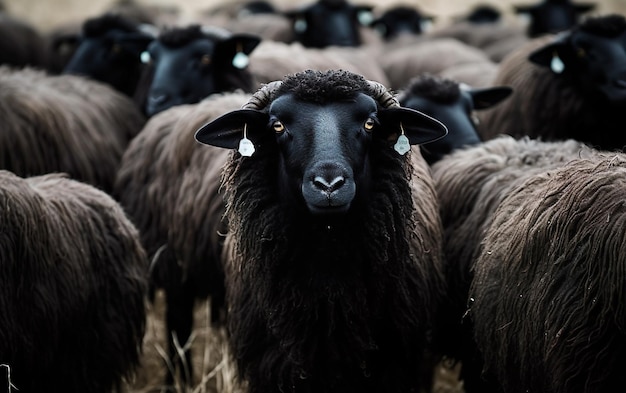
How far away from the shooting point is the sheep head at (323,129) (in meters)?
3.50

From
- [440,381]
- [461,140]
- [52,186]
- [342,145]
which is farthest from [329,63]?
[342,145]

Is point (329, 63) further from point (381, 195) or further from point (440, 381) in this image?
point (381, 195)

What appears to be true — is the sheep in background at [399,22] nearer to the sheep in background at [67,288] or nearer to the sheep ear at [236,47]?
the sheep ear at [236,47]

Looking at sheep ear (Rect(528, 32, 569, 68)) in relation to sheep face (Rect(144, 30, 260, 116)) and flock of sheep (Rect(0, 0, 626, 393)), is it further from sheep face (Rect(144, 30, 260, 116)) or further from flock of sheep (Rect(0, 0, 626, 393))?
sheep face (Rect(144, 30, 260, 116))

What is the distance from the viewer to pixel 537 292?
3.53 m

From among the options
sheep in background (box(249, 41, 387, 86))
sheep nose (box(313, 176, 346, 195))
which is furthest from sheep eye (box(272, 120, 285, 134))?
sheep in background (box(249, 41, 387, 86))

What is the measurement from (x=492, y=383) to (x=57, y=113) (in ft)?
10.9

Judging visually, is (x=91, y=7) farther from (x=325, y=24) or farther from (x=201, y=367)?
(x=201, y=367)

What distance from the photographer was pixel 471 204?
15.5 feet

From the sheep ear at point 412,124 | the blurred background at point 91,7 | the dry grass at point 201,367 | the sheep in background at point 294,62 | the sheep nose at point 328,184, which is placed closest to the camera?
the sheep nose at point 328,184

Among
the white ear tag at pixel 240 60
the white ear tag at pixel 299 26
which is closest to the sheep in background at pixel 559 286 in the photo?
the white ear tag at pixel 240 60

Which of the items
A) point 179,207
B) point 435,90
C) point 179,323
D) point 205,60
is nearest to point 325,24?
point 205,60

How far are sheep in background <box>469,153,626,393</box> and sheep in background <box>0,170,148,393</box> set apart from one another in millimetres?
1661

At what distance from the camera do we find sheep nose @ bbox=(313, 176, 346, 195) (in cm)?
344
